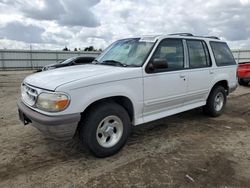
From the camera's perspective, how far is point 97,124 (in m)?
3.74

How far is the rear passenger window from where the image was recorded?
212 inches

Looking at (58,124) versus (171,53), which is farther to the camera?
(171,53)

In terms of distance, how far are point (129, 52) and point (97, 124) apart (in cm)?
169

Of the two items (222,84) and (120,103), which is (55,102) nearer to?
(120,103)

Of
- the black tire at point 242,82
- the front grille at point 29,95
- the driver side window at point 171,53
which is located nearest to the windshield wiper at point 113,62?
the driver side window at point 171,53

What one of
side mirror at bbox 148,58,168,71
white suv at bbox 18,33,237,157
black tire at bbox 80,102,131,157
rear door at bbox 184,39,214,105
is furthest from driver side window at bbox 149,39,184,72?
black tire at bbox 80,102,131,157

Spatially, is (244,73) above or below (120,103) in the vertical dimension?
above

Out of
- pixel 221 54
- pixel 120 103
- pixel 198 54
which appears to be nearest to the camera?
pixel 120 103

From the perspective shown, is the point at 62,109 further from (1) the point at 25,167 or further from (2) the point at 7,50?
(2) the point at 7,50

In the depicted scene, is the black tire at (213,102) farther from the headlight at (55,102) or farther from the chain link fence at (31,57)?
the chain link fence at (31,57)

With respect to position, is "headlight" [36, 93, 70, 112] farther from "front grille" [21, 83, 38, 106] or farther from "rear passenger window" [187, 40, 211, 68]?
"rear passenger window" [187, 40, 211, 68]

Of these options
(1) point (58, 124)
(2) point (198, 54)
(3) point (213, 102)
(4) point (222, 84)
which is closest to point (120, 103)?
(1) point (58, 124)

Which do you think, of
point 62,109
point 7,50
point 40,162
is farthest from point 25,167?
point 7,50

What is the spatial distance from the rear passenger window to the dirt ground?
1427 mm
